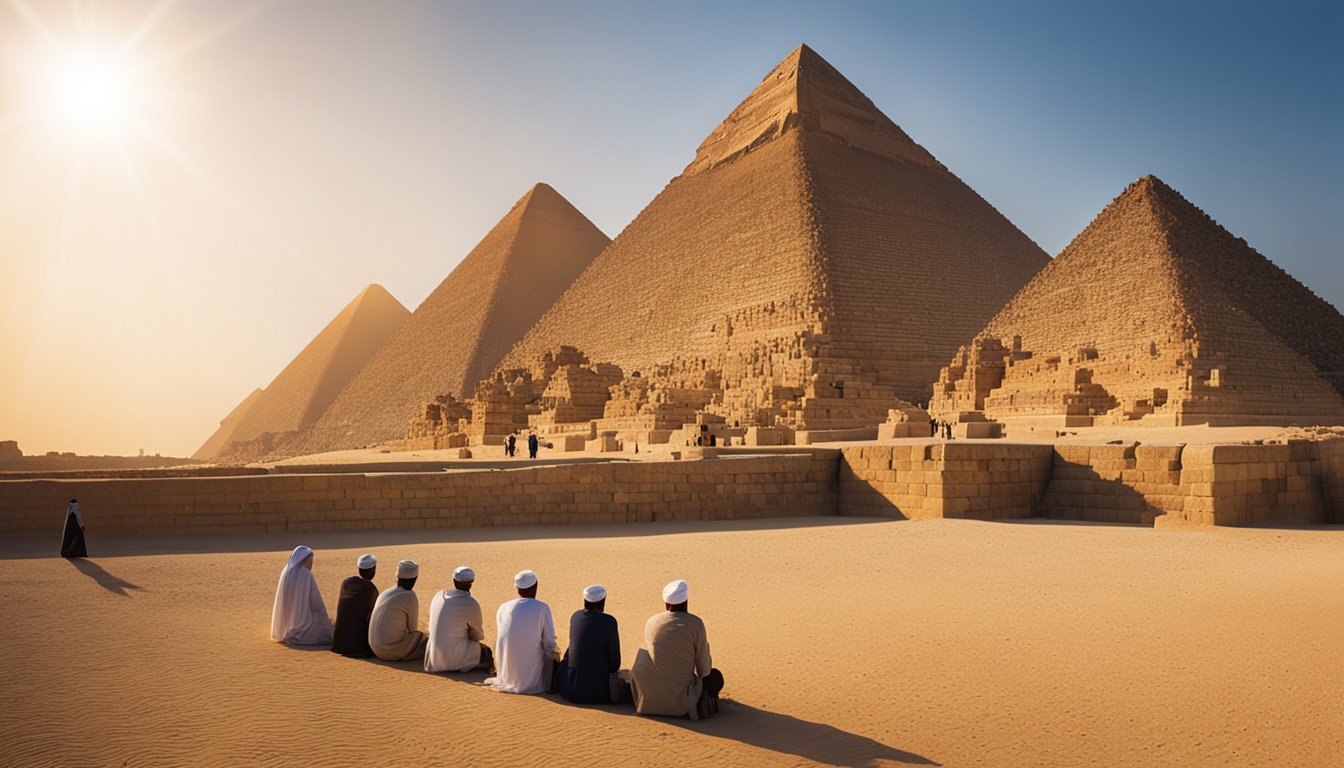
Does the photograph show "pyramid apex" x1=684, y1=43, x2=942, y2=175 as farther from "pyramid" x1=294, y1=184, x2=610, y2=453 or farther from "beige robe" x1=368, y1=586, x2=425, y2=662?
"beige robe" x1=368, y1=586, x2=425, y2=662

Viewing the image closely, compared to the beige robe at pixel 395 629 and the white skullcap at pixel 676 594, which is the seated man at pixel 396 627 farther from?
the white skullcap at pixel 676 594

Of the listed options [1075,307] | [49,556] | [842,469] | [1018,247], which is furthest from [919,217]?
[49,556]

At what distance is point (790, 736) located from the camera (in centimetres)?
350

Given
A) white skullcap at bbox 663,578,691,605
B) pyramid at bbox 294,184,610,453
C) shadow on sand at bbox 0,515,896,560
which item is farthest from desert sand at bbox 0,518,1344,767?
pyramid at bbox 294,184,610,453

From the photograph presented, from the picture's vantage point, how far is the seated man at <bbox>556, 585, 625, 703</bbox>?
395cm

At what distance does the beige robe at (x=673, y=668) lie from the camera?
3.71 metres

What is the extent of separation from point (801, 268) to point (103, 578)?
35.9 m

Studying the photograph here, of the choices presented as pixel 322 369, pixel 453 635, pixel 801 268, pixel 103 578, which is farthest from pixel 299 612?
pixel 322 369

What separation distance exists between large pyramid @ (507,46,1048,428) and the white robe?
784 inches

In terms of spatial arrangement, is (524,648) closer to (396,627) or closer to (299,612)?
(396,627)

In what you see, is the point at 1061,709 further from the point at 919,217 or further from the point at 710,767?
the point at 919,217

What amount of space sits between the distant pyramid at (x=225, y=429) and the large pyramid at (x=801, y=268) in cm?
4768

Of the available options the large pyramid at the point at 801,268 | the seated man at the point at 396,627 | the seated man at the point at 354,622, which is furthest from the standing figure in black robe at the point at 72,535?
the large pyramid at the point at 801,268

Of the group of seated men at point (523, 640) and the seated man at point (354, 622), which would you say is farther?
the seated man at point (354, 622)
